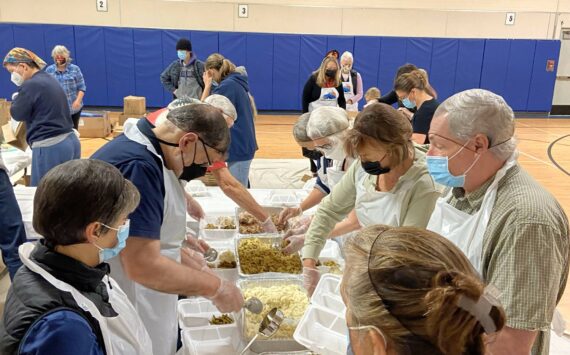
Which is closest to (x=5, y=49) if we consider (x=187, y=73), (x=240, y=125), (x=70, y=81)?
(x=70, y=81)

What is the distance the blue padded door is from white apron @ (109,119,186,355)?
9.88 m

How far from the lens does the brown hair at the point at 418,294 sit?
818 mm

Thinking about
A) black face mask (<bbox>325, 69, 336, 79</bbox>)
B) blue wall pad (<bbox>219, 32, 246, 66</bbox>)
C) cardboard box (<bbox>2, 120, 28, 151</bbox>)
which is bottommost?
cardboard box (<bbox>2, 120, 28, 151</bbox>)

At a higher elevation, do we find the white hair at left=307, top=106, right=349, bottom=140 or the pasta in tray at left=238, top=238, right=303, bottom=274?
the white hair at left=307, top=106, right=349, bottom=140

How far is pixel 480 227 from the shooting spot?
60.2 inches

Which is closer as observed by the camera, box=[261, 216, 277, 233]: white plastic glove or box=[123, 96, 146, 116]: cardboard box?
box=[261, 216, 277, 233]: white plastic glove

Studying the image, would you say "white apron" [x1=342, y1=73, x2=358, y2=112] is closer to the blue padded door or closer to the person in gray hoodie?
the person in gray hoodie

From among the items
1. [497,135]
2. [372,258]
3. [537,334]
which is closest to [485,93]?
[497,135]

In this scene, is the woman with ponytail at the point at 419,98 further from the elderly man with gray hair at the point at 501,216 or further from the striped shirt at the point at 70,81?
the striped shirt at the point at 70,81

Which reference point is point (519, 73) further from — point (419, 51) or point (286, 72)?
point (286, 72)

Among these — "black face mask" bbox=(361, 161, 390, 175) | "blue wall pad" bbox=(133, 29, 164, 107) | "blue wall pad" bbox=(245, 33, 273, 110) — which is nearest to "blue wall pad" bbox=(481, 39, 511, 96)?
"blue wall pad" bbox=(245, 33, 273, 110)

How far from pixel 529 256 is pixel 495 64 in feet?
39.6

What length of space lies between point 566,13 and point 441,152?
1315 centimetres

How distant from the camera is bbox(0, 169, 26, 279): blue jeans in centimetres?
283
